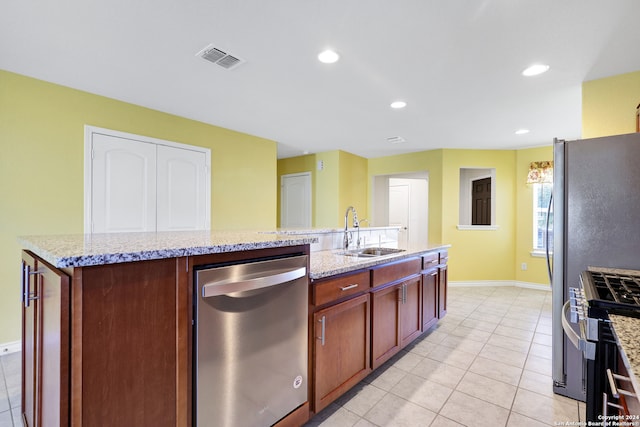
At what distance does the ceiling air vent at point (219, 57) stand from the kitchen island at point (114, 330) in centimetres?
160

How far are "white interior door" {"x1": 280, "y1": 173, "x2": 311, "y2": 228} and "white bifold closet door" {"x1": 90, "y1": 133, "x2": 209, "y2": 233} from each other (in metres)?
2.34

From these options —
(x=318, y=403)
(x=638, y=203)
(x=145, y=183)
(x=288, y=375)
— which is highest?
(x=145, y=183)

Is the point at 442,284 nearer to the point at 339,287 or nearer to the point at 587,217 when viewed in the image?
the point at 587,217

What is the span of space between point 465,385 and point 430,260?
3.66ft

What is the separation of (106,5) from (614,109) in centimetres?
375

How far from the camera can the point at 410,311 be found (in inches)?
103

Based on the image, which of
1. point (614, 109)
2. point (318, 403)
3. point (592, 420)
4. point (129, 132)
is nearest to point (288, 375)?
point (318, 403)

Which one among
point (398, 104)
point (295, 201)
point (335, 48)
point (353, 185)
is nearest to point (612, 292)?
point (335, 48)

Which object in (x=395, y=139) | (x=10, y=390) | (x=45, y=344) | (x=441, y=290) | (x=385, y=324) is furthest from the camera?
(x=395, y=139)

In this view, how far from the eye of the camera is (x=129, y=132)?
3154mm

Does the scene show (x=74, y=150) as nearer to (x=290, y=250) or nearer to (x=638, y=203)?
(x=290, y=250)

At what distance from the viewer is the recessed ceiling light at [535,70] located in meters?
2.31

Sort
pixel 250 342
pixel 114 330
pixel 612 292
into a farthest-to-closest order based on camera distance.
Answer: pixel 250 342
pixel 612 292
pixel 114 330

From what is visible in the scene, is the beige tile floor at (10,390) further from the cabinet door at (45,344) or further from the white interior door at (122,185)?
the white interior door at (122,185)
